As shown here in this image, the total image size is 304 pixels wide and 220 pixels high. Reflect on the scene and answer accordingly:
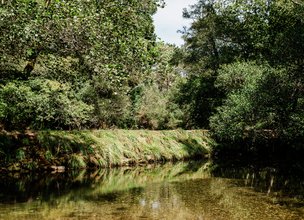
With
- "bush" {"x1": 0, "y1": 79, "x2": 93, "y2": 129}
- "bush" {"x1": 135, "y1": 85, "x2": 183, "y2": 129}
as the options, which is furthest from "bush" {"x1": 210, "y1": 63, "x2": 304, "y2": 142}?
"bush" {"x1": 0, "y1": 79, "x2": 93, "y2": 129}

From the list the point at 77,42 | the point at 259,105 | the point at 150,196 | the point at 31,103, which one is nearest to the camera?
the point at 77,42

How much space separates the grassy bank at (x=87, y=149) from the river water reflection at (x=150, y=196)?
1142 millimetres

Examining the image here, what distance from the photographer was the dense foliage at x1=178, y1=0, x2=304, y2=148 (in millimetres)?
20141

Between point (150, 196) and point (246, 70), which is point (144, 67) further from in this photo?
point (246, 70)

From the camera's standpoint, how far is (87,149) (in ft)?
64.3

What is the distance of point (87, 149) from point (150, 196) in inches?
317

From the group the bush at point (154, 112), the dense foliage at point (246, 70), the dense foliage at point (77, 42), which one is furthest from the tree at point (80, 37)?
the bush at point (154, 112)

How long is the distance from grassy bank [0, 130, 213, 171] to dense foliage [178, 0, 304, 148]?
186 inches

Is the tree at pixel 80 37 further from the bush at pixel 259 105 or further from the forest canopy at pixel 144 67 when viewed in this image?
the bush at pixel 259 105

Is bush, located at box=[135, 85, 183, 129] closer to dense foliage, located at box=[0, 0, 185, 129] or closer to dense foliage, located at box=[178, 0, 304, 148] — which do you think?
dense foliage, located at box=[178, 0, 304, 148]

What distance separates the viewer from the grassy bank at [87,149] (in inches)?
672

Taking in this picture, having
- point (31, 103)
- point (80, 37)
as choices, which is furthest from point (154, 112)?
point (80, 37)

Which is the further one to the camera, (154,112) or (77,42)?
(154,112)

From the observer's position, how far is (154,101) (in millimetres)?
32250
